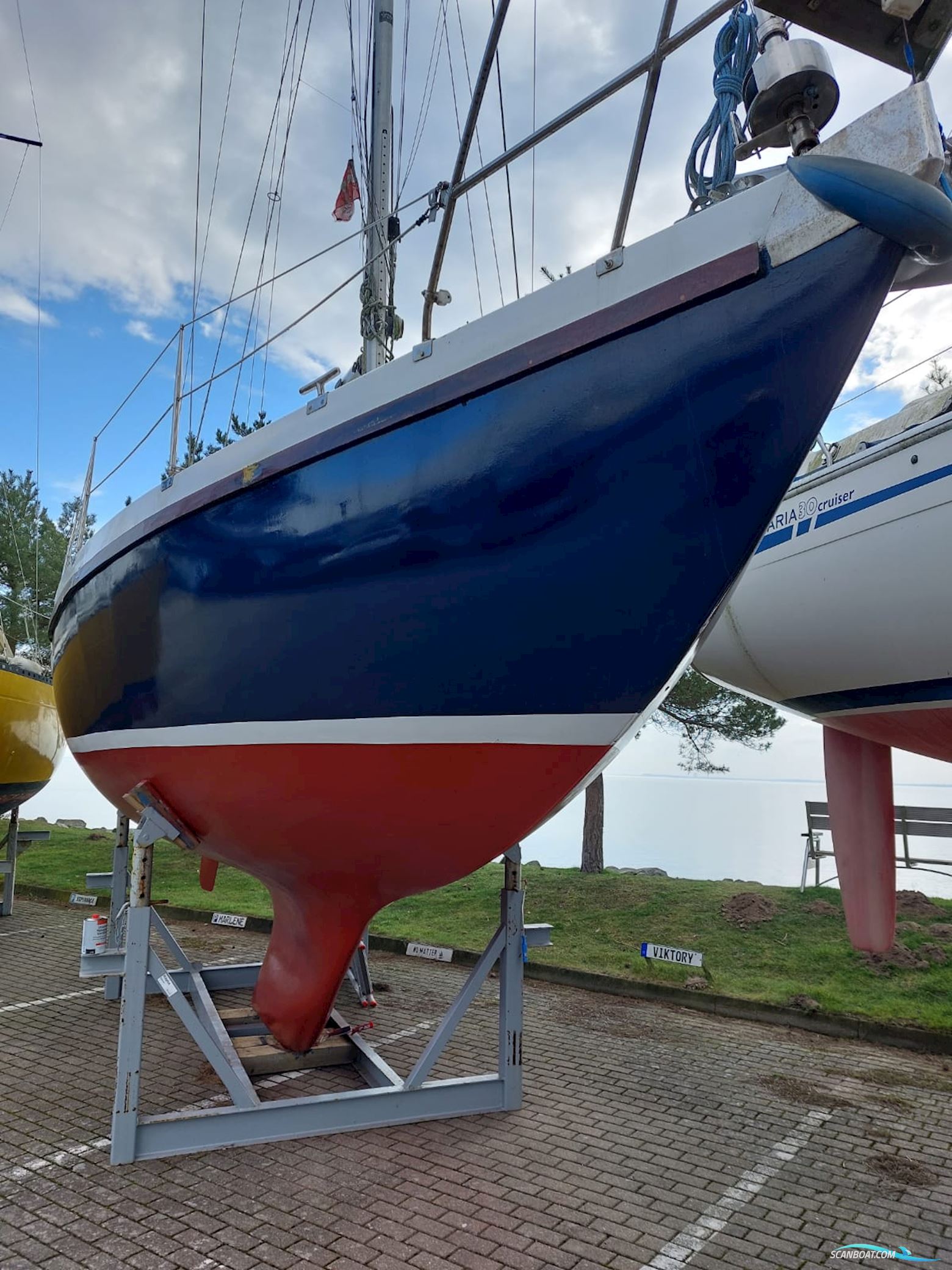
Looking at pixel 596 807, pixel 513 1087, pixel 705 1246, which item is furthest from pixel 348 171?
pixel 596 807

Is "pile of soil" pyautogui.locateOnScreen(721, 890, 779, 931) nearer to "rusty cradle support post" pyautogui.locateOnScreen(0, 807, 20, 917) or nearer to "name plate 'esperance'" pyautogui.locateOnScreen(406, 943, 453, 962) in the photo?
"name plate 'esperance'" pyautogui.locateOnScreen(406, 943, 453, 962)

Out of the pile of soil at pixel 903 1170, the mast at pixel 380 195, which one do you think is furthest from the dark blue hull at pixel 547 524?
the mast at pixel 380 195

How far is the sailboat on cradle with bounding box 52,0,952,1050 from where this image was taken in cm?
246

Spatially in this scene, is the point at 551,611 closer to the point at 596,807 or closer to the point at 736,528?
the point at 736,528

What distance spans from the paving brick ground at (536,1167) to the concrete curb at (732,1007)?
0.58ft

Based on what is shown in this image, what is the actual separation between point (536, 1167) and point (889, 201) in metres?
3.49

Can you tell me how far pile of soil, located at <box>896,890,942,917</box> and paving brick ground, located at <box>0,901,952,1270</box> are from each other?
2434 millimetres

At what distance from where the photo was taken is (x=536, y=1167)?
3.29 meters

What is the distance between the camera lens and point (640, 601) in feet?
8.90

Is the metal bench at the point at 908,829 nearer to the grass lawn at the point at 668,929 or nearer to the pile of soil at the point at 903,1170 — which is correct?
the grass lawn at the point at 668,929

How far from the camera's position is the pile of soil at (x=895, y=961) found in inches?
229

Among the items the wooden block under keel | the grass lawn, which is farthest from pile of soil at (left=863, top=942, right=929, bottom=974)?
the wooden block under keel

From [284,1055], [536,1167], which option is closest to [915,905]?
[536,1167]

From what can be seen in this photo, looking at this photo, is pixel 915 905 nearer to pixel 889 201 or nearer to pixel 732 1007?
pixel 732 1007
